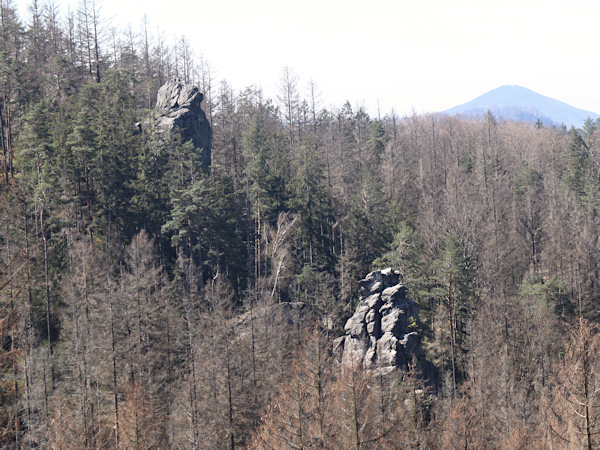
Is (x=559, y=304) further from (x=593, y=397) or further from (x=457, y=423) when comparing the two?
(x=593, y=397)

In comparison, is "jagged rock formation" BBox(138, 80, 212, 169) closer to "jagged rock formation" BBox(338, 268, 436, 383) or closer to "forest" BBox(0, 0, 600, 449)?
"forest" BBox(0, 0, 600, 449)

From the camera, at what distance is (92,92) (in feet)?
172

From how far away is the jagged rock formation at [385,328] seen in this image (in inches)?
1594

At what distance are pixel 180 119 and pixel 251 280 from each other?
58.7 ft

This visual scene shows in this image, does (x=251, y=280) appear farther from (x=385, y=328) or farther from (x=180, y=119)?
(x=180, y=119)

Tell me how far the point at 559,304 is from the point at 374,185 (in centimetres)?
2019

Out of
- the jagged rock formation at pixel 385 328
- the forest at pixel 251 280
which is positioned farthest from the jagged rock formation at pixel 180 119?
the jagged rock formation at pixel 385 328

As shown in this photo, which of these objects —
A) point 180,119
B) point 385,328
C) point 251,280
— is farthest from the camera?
point 180,119

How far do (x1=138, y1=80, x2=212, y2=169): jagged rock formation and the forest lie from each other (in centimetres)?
→ 224

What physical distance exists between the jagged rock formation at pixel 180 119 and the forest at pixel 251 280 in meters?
2.24

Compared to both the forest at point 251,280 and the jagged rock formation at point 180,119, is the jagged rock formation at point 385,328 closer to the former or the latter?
the forest at point 251,280

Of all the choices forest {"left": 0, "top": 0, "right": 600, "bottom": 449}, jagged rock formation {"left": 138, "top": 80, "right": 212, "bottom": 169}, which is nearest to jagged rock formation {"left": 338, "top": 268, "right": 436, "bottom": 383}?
forest {"left": 0, "top": 0, "right": 600, "bottom": 449}

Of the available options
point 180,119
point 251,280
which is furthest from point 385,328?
point 180,119

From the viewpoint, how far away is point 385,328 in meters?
41.9
